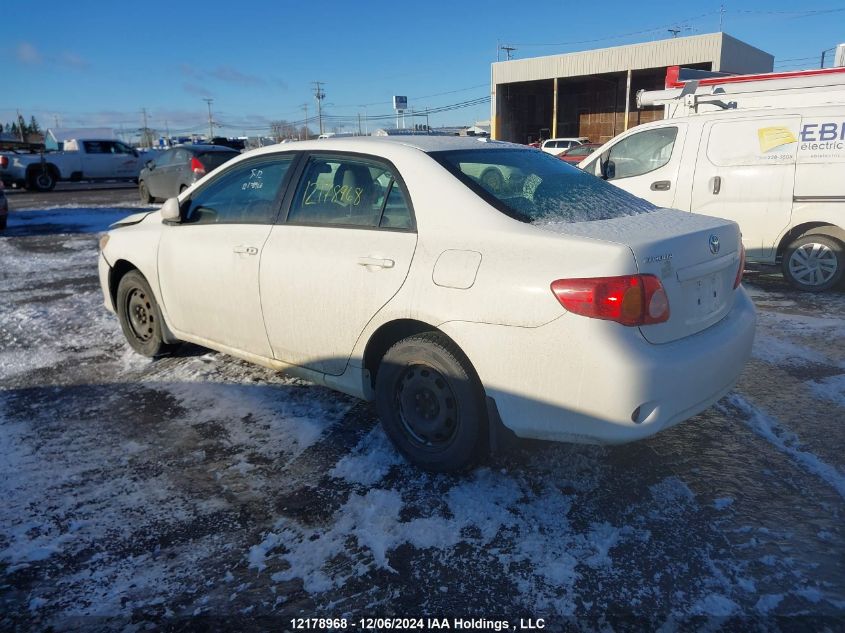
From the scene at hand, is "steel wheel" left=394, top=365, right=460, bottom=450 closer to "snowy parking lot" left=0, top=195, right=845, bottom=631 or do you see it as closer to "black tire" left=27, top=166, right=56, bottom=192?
"snowy parking lot" left=0, top=195, right=845, bottom=631

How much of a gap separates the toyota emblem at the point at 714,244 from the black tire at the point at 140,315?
3.67 meters

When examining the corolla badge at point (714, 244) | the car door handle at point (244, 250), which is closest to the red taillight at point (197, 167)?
the car door handle at point (244, 250)

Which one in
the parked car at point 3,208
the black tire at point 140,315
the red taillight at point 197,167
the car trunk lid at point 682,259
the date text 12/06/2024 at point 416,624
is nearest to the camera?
the date text 12/06/2024 at point 416,624

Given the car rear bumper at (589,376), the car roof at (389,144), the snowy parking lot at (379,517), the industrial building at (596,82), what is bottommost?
the snowy parking lot at (379,517)

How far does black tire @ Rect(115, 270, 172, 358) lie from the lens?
4.68 meters

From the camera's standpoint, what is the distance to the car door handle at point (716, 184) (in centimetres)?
702

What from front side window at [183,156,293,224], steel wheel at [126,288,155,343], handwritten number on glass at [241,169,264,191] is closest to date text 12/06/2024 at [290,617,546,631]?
front side window at [183,156,293,224]

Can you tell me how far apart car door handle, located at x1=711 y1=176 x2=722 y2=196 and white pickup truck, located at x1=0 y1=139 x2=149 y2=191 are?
901 inches

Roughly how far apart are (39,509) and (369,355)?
166 centimetres

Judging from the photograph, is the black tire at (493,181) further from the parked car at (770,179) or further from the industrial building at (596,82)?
the industrial building at (596,82)

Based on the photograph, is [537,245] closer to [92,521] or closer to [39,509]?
[92,521]

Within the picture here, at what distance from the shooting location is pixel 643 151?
7746 millimetres

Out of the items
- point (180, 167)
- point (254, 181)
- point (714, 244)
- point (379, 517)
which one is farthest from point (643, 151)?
point (180, 167)

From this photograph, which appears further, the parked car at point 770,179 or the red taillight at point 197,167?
the red taillight at point 197,167
